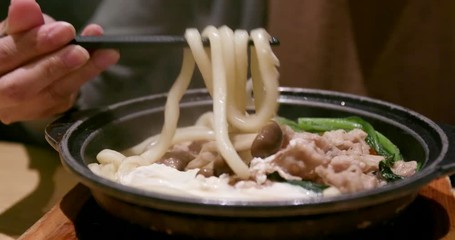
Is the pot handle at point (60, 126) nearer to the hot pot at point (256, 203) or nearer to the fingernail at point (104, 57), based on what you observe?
the hot pot at point (256, 203)

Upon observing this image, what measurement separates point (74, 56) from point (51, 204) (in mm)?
438

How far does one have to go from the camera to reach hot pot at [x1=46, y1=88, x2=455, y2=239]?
3.43 feet

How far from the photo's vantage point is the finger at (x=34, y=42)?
157cm

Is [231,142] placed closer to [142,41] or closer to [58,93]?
[142,41]

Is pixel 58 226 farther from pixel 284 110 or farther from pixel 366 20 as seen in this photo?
pixel 366 20

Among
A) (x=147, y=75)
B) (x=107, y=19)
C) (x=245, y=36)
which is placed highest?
(x=245, y=36)

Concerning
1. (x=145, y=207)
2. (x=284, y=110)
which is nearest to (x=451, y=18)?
(x=284, y=110)

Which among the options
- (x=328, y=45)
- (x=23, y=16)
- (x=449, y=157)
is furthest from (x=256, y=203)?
(x=328, y=45)

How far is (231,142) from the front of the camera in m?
1.47

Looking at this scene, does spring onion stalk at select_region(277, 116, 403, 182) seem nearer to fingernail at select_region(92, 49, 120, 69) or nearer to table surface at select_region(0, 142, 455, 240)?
table surface at select_region(0, 142, 455, 240)

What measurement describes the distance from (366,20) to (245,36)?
1037mm

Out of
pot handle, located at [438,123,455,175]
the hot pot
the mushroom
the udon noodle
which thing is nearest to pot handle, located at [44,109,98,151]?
the hot pot

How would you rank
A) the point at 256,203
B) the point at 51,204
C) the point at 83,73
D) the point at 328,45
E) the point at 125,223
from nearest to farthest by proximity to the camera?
the point at 256,203, the point at 125,223, the point at 51,204, the point at 83,73, the point at 328,45

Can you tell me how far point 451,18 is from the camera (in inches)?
90.2
